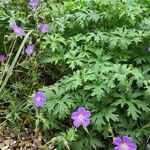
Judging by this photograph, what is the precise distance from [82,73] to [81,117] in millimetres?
483

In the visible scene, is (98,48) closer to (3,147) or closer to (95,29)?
(95,29)

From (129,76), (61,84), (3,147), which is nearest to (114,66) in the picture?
(129,76)

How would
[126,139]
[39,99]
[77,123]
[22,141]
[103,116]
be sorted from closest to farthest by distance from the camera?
[126,139] → [77,123] → [39,99] → [103,116] → [22,141]

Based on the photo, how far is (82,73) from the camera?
3504 millimetres

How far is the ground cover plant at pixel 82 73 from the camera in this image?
3365 millimetres

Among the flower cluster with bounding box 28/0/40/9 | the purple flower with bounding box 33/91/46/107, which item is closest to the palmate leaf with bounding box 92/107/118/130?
the purple flower with bounding box 33/91/46/107

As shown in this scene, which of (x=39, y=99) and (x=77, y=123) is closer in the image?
(x=77, y=123)

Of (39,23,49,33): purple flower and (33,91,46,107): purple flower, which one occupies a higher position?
(39,23,49,33): purple flower

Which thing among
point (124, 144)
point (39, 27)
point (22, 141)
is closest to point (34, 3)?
point (39, 27)

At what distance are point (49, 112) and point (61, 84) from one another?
302mm

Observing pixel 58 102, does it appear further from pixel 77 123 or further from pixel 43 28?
pixel 43 28

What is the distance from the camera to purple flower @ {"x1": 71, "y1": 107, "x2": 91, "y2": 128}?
311cm

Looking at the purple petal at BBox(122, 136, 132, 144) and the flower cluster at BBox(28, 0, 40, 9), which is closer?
the purple petal at BBox(122, 136, 132, 144)

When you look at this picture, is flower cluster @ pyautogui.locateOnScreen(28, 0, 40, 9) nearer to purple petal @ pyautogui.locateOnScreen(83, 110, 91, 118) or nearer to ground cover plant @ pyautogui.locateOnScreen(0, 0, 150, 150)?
ground cover plant @ pyautogui.locateOnScreen(0, 0, 150, 150)
